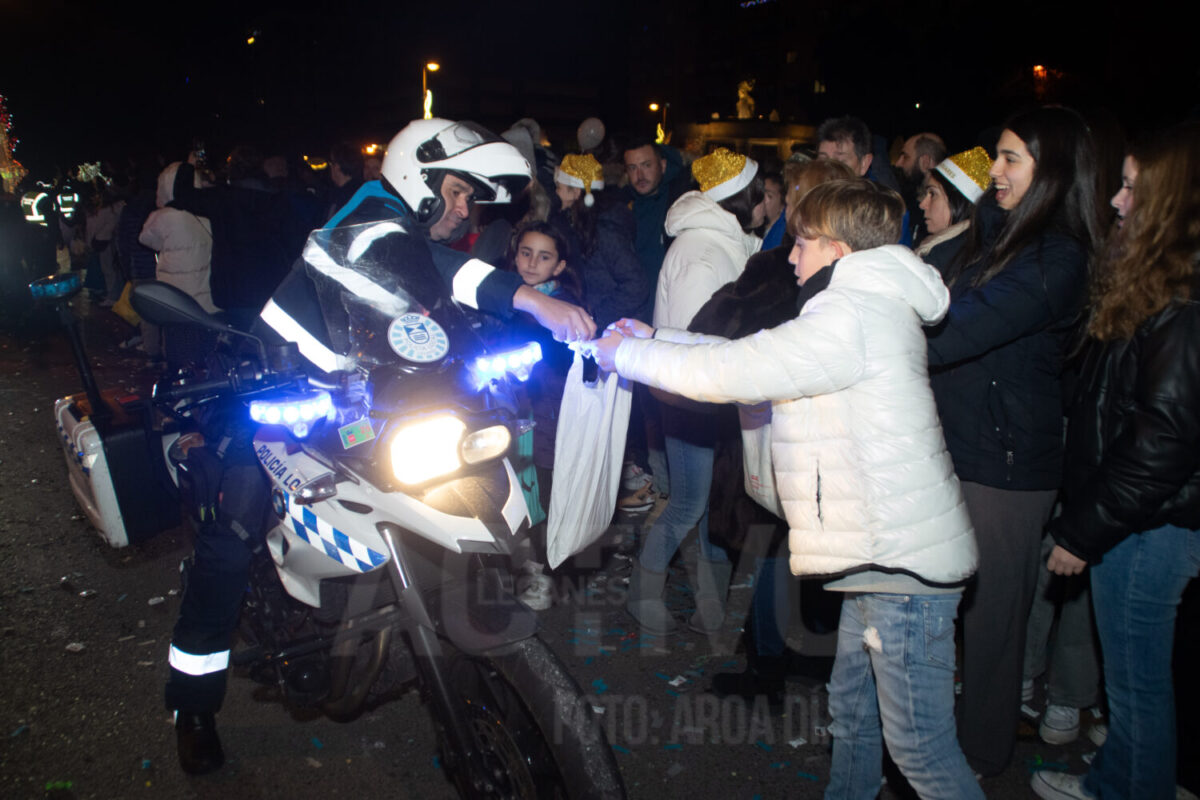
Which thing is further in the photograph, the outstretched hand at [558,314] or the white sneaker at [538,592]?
the white sneaker at [538,592]

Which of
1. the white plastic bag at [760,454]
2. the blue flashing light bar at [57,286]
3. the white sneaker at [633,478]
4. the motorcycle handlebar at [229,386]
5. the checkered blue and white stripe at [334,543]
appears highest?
the blue flashing light bar at [57,286]

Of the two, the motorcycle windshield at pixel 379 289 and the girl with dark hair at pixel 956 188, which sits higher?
the girl with dark hair at pixel 956 188

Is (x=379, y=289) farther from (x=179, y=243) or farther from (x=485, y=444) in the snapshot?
(x=179, y=243)

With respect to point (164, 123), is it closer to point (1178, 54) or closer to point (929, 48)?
point (929, 48)

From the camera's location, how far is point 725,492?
3504 millimetres

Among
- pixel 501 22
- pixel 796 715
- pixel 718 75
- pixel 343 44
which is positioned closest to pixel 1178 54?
pixel 796 715

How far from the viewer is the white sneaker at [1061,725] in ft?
10.7

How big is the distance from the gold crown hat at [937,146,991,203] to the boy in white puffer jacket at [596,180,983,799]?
4.27ft

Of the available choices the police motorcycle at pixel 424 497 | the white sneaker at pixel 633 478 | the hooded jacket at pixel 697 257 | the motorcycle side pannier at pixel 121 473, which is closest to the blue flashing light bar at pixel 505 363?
the police motorcycle at pixel 424 497

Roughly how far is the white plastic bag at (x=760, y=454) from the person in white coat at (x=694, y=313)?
61cm

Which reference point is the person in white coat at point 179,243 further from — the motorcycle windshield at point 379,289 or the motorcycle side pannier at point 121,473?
the motorcycle windshield at point 379,289

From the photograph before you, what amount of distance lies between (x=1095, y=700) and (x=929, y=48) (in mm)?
20054

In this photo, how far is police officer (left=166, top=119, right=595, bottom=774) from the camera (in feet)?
8.36

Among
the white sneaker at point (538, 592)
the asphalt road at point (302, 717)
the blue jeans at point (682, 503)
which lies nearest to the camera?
the asphalt road at point (302, 717)
